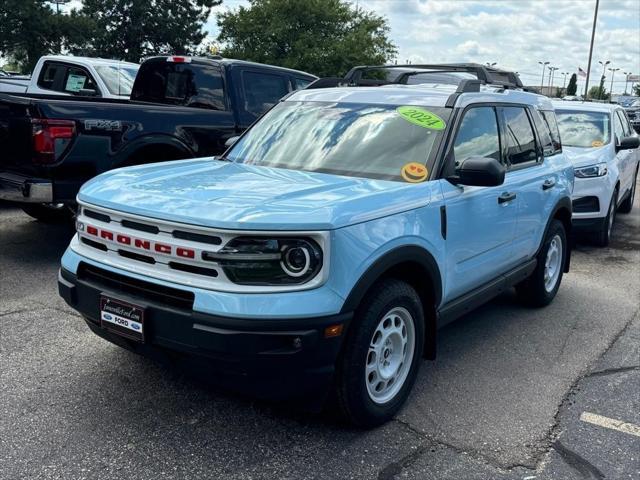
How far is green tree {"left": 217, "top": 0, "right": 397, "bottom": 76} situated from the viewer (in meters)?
35.8

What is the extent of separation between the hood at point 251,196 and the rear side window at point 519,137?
4.81 ft

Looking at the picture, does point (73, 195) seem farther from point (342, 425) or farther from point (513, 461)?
point (513, 461)

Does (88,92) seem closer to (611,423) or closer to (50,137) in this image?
(50,137)

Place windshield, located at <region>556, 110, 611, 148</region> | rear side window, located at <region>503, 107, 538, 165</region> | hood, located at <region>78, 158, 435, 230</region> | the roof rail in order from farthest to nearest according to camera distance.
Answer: windshield, located at <region>556, 110, 611, 148</region>, the roof rail, rear side window, located at <region>503, 107, 538, 165</region>, hood, located at <region>78, 158, 435, 230</region>

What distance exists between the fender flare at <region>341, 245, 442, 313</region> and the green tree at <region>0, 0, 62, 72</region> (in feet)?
102

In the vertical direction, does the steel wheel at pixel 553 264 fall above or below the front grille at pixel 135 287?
below

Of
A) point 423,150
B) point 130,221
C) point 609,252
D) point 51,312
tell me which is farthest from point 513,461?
point 609,252

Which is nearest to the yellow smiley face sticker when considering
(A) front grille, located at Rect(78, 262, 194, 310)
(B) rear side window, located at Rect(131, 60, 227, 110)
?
(A) front grille, located at Rect(78, 262, 194, 310)

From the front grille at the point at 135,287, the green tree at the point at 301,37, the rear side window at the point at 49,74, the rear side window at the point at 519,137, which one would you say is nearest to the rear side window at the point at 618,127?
the rear side window at the point at 519,137

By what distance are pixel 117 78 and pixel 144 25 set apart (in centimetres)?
3550

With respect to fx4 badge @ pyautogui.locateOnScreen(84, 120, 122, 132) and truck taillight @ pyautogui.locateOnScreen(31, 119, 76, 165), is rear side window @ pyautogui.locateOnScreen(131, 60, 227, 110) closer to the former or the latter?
fx4 badge @ pyautogui.locateOnScreen(84, 120, 122, 132)

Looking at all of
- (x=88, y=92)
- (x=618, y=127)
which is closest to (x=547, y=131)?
(x=618, y=127)

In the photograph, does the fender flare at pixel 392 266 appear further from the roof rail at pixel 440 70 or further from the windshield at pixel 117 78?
the windshield at pixel 117 78

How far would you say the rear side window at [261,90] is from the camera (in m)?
7.72
